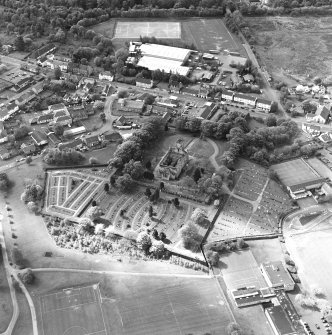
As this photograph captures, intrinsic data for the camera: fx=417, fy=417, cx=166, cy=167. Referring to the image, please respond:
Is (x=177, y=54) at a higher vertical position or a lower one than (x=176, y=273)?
higher

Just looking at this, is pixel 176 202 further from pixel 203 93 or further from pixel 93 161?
pixel 203 93

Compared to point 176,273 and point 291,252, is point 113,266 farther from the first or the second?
point 291,252

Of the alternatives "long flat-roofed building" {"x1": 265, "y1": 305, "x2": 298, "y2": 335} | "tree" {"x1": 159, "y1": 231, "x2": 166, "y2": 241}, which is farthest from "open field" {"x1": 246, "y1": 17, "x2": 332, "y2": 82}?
"long flat-roofed building" {"x1": 265, "y1": 305, "x2": 298, "y2": 335}

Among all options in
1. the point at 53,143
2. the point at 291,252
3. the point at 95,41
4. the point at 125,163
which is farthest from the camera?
the point at 95,41

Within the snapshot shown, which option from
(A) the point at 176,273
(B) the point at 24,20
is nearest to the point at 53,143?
(A) the point at 176,273

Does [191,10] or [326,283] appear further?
[191,10]

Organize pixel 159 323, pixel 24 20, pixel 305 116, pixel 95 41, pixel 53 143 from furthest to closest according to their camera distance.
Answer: pixel 24 20 → pixel 95 41 → pixel 305 116 → pixel 53 143 → pixel 159 323

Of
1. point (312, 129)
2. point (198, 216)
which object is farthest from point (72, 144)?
point (312, 129)
